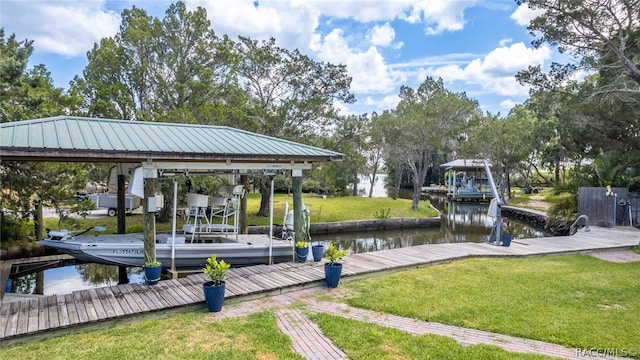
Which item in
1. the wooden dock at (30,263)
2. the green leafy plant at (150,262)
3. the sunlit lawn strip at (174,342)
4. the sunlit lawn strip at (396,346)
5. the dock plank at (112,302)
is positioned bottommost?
the wooden dock at (30,263)

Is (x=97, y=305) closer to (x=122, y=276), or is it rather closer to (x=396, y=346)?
(x=396, y=346)

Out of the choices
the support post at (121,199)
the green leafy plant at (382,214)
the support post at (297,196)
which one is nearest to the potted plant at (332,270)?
the support post at (297,196)

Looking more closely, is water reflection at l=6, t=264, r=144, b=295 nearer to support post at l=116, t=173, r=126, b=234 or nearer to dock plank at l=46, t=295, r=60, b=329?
support post at l=116, t=173, r=126, b=234

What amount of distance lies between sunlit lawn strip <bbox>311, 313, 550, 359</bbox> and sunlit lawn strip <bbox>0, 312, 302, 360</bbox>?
0.64 meters

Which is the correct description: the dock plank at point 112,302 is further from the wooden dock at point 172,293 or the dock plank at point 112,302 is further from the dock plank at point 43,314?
the dock plank at point 43,314

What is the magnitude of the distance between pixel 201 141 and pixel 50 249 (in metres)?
6.36

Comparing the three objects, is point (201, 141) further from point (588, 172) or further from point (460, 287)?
point (588, 172)

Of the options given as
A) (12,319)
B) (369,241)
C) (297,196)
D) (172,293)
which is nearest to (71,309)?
(12,319)

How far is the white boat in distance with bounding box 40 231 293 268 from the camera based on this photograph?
27.8 feet

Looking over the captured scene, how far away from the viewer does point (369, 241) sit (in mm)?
15492

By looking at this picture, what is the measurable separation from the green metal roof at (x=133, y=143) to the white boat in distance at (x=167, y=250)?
2.43 metres

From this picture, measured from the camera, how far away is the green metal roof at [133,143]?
17.5 feet

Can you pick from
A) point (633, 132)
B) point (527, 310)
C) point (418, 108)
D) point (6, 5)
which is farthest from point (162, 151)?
point (633, 132)

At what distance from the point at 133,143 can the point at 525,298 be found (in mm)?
A: 6917
